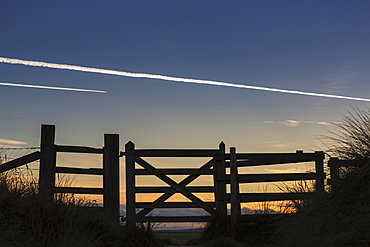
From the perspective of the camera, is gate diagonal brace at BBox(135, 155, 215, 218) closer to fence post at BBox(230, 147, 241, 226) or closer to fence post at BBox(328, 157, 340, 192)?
fence post at BBox(230, 147, 241, 226)

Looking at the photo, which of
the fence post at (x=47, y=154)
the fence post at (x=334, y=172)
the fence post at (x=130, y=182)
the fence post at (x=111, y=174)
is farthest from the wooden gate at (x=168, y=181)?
the fence post at (x=334, y=172)

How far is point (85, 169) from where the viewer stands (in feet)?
37.6

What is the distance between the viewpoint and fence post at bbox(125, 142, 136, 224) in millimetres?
11359

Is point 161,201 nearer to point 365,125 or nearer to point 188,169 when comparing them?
point 188,169

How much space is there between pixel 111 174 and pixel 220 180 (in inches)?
106

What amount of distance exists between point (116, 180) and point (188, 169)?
180 cm

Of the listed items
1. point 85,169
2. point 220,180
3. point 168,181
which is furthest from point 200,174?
point 85,169

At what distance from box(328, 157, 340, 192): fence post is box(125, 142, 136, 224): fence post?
5776 millimetres

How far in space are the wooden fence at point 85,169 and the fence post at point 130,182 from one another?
0.25m

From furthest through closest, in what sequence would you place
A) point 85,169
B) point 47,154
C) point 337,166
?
point 85,169
point 47,154
point 337,166

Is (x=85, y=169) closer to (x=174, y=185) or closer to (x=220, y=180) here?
(x=174, y=185)

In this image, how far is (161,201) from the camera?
1144cm

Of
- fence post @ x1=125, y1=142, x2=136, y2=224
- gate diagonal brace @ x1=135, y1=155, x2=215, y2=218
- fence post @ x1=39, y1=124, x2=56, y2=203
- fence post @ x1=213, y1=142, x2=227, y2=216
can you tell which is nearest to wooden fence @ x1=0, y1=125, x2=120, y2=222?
fence post @ x1=39, y1=124, x2=56, y2=203

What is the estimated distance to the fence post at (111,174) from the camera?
11.3 meters
